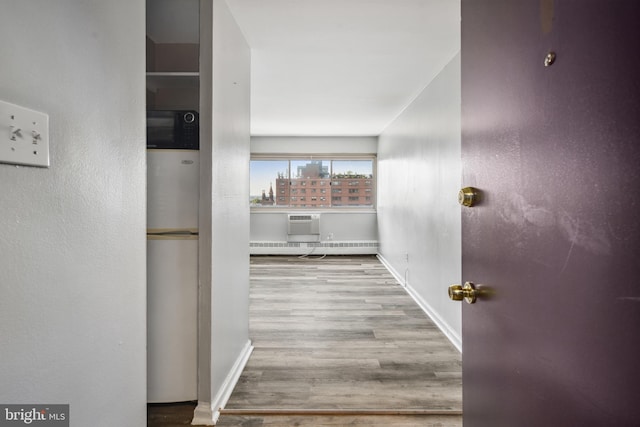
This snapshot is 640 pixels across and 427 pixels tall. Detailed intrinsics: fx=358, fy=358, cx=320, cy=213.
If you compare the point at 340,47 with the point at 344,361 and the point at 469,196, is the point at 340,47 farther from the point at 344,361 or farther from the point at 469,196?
the point at 344,361

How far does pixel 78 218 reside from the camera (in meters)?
0.88

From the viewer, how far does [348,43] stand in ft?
8.82

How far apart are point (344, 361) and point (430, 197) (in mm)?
1802

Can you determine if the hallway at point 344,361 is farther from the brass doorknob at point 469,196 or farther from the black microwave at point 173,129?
the black microwave at point 173,129

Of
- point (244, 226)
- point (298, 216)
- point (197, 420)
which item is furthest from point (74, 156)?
point (298, 216)

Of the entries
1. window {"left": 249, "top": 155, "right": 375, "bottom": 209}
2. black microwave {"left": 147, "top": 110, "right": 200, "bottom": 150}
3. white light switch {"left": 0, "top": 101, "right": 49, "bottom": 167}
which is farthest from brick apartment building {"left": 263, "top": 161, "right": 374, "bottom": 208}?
white light switch {"left": 0, "top": 101, "right": 49, "bottom": 167}

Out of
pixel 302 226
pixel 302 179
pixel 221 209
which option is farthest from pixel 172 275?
pixel 302 179

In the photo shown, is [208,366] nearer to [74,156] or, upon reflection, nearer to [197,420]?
[197,420]

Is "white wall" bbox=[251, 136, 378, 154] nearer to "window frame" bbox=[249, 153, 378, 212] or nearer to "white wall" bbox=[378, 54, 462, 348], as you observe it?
"window frame" bbox=[249, 153, 378, 212]

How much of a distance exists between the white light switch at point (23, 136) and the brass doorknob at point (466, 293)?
107cm

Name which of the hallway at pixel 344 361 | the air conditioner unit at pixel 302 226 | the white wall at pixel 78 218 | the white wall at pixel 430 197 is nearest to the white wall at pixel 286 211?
the air conditioner unit at pixel 302 226

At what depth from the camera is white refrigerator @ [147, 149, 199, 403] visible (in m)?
1.89

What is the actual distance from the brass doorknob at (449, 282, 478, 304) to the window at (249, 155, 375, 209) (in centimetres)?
601

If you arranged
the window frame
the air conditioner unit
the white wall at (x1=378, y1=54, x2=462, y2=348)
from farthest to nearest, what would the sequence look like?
the window frame → the air conditioner unit → the white wall at (x1=378, y1=54, x2=462, y2=348)
